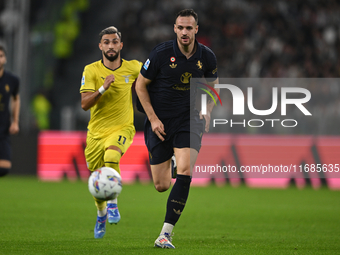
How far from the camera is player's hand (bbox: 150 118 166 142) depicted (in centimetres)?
→ 627

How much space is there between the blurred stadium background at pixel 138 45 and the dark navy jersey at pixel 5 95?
6165mm

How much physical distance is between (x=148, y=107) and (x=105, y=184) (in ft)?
3.44

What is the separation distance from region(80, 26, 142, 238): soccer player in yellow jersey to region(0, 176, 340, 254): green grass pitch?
851mm

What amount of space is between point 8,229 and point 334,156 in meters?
9.46

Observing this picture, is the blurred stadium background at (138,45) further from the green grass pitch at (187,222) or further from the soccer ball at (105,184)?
the soccer ball at (105,184)

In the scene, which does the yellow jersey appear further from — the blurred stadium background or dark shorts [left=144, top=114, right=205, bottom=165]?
the blurred stadium background

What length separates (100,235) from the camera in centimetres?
697

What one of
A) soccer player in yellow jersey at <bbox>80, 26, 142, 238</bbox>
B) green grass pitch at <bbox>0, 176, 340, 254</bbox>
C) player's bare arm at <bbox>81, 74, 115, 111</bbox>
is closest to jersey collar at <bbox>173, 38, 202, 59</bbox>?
player's bare arm at <bbox>81, 74, 115, 111</bbox>

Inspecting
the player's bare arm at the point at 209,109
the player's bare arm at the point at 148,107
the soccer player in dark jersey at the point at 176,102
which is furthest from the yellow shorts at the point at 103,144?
the player's bare arm at the point at 209,109

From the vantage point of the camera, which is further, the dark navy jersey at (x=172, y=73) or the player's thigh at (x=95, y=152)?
the player's thigh at (x=95, y=152)

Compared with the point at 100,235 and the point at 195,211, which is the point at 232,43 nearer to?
the point at 195,211

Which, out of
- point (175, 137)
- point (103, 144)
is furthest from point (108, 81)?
point (175, 137)

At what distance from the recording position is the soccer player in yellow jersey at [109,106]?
724cm

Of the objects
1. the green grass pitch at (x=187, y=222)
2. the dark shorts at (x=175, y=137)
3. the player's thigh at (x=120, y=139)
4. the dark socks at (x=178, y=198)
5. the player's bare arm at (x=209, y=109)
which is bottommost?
the green grass pitch at (x=187, y=222)
